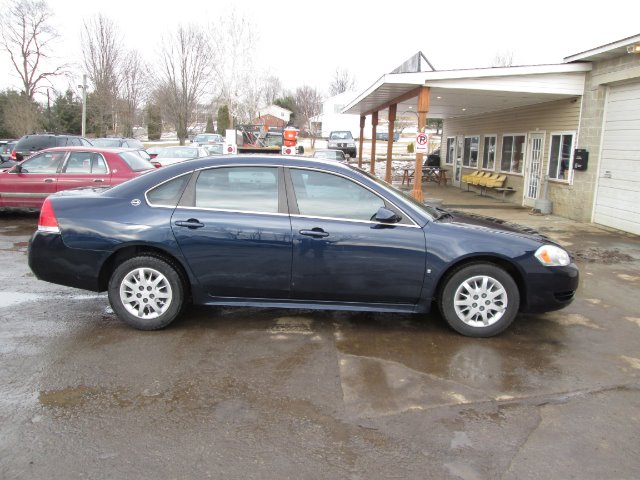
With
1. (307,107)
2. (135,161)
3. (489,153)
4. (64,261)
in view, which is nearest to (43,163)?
(135,161)

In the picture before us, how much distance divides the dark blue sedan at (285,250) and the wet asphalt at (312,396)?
0.36 metres

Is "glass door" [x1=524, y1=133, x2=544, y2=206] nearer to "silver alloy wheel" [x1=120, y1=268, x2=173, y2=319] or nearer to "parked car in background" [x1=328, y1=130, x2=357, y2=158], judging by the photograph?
"silver alloy wheel" [x1=120, y1=268, x2=173, y2=319]

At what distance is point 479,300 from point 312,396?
1948 millimetres

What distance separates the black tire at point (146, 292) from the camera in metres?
4.67

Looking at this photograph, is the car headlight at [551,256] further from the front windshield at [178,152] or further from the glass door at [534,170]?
the front windshield at [178,152]

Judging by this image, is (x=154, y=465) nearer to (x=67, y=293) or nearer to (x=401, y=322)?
(x=401, y=322)

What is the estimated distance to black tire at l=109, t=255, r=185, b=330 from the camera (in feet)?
15.3

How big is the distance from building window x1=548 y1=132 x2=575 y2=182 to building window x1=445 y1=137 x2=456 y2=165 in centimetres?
915

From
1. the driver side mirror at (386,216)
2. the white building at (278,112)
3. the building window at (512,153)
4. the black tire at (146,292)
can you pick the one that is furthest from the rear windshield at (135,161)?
the white building at (278,112)

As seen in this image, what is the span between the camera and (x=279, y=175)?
4.76 m

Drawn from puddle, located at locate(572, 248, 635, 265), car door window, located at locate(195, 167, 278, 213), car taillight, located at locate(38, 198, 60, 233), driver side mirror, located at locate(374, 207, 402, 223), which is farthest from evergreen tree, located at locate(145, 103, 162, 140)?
driver side mirror, located at locate(374, 207, 402, 223)

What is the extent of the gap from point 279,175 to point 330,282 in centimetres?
110

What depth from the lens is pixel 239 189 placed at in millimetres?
4762

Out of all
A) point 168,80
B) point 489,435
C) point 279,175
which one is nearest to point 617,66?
point 279,175
